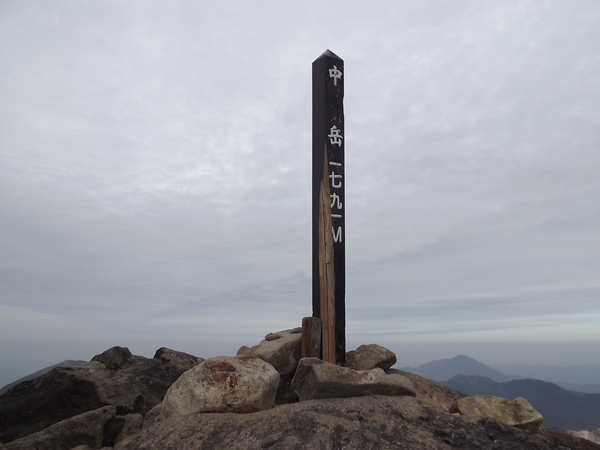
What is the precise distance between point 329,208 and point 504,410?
14.7 feet

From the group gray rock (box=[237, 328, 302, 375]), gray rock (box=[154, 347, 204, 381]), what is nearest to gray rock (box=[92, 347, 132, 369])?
gray rock (box=[154, 347, 204, 381])

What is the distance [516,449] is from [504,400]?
1800 millimetres

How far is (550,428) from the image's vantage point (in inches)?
322

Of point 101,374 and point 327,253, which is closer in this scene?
point 101,374

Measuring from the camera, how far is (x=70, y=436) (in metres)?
5.99

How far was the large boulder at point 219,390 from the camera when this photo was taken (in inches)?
215

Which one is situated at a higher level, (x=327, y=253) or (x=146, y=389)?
(x=327, y=253)

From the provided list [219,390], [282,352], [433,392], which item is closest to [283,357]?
[282,352]

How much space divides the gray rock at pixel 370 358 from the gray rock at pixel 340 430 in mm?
2673

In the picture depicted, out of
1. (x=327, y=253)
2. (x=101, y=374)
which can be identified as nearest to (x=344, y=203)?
(x=327, y=253)

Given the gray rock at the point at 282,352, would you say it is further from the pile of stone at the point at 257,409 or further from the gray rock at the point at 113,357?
the gray rock at the point at 113,357

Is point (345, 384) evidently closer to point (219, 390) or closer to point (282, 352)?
point (219, 390)

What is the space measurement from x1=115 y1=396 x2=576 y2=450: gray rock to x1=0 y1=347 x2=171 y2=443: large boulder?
230cm

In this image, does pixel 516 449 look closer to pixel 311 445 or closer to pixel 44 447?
pixel 311 445
